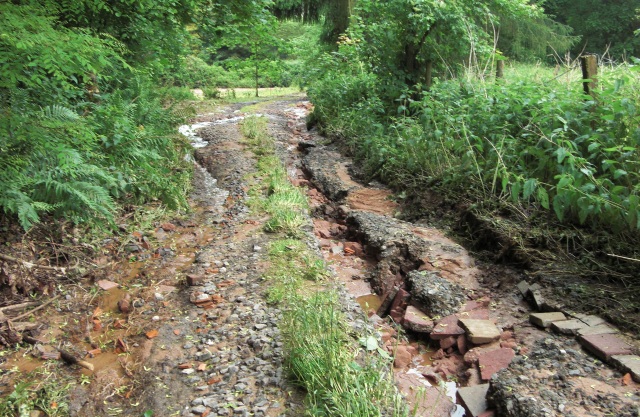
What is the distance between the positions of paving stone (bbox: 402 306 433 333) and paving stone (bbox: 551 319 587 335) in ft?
2.93

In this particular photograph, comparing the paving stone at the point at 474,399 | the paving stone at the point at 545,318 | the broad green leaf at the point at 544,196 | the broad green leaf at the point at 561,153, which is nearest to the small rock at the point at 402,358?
the paving stone at the point at 474,399

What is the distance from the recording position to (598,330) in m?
3.36

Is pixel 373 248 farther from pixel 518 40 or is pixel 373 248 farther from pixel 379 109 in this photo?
pixel 518 40

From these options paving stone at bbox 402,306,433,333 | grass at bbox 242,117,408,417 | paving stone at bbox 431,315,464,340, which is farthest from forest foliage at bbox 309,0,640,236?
grass at bbox 242,117,408,417

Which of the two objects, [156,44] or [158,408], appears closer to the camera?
[158,408]

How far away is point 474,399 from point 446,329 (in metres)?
0.80

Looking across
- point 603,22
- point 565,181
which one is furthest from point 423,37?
point 603,22

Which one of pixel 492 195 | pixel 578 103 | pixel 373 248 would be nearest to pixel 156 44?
pixel 373 248

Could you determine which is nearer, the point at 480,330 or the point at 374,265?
the point at 480,330

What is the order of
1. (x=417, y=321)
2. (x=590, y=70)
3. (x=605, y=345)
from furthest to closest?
(x=590, y=70)
(x=417, y=321)
(x=605, y=345)

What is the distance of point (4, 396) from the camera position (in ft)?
9.53

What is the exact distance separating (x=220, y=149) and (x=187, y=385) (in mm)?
6366

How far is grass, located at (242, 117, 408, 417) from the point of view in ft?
9.01

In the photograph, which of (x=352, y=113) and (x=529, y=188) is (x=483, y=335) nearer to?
(x=529, y=188)
